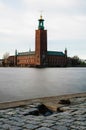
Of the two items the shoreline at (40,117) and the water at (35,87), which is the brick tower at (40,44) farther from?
the shoreline at (40,117)

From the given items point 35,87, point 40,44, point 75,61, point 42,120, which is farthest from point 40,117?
point 75,61

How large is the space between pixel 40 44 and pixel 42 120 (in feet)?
370

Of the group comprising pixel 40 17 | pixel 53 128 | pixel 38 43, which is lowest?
pixel 53 128

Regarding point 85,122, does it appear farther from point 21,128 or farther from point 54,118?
point 21,128

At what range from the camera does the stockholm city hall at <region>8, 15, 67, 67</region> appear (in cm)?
12077

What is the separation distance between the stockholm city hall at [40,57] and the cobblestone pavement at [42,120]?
11100cm

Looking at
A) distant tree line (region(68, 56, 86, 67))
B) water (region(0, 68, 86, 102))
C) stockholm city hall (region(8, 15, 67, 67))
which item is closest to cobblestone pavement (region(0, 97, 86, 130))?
water (region(0, 68, 86, 102))

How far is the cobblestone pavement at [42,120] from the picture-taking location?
6501 millimetres

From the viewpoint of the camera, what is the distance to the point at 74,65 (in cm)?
14912

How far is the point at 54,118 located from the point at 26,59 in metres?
135

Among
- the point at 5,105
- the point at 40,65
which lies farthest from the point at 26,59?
the point at 5,105

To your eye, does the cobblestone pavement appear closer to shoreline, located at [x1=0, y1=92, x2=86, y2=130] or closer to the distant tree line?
shoreline, located at [x1=0, y1=92, x2=86, y2=130]

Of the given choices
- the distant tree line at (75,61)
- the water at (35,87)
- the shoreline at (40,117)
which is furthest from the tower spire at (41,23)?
the shoreline at (40,117)

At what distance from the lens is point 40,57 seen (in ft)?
405
